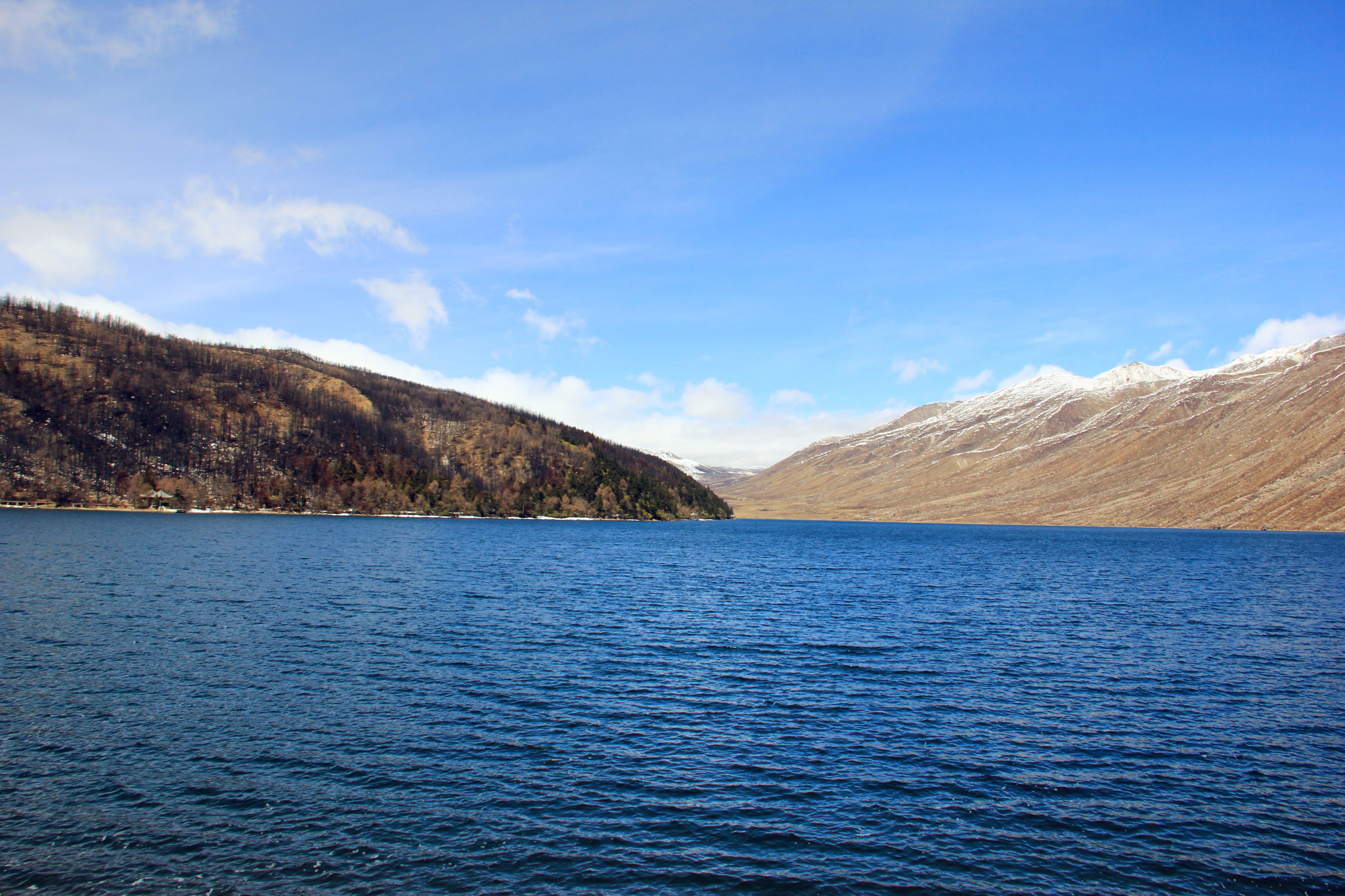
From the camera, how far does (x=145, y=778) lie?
84.5 feet

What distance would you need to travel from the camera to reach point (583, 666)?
146 feet

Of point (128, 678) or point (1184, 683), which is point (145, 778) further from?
point (1184, 683)

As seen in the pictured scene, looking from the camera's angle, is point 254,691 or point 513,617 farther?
point 513,617

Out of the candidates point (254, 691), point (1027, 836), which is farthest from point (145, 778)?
point (1027, 836)

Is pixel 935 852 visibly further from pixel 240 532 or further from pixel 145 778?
pixel 240 532

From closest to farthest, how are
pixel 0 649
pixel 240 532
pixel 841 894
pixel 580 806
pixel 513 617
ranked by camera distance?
pixel 841 894
pixel 580 806
pixel 0 649
pixel 513 617
pixel 240 532

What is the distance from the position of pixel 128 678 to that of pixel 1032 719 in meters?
47.7

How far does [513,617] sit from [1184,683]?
48.9 m

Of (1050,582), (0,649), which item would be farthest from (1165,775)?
(1050,582)

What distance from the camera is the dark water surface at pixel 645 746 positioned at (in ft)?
69.4

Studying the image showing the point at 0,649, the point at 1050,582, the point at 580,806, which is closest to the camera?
the point at 580,806

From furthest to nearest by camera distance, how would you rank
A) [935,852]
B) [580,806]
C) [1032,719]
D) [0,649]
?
[0,649] → [1032,719] → [580,806] → [935,852]

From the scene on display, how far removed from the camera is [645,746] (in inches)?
1217

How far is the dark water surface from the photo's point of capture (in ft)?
69.4
